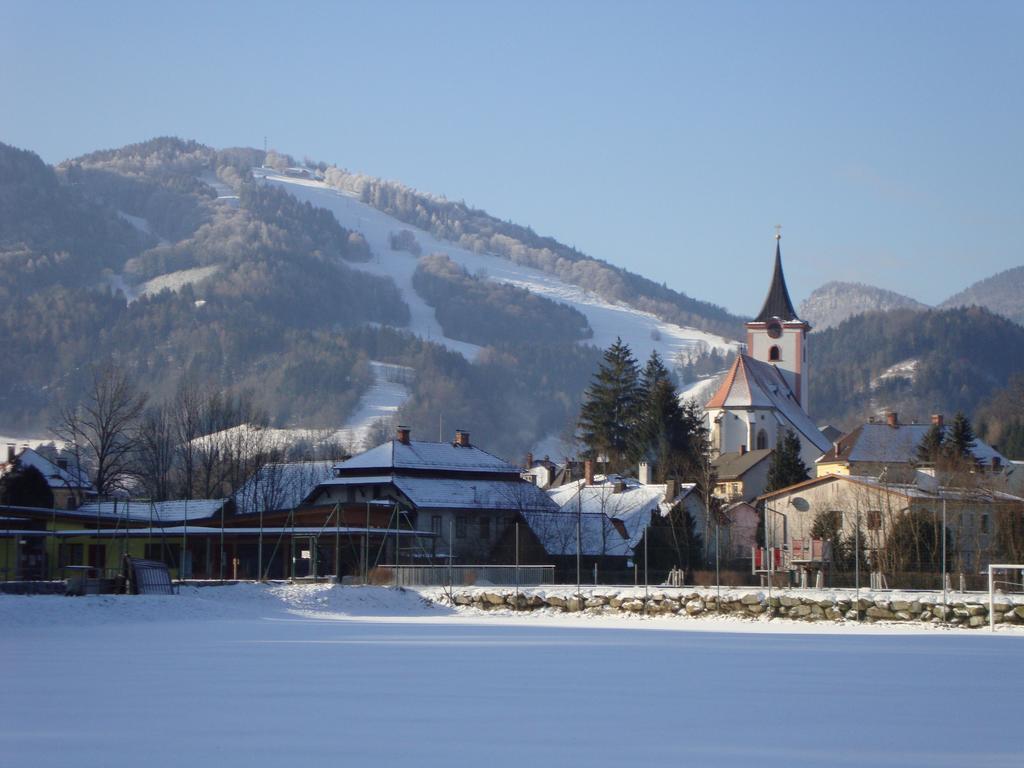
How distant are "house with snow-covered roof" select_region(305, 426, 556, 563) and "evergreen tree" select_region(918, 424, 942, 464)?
1010 inches

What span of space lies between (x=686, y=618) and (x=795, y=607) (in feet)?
9.56

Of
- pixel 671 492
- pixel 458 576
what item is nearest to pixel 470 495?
pixel 671 492

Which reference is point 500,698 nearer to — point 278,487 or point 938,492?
point 938,492

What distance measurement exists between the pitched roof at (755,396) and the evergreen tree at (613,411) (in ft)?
57.0

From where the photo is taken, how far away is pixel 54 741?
46.4ft

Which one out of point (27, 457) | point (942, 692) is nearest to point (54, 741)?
point (942, 692)

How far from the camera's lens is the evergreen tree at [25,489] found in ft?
221

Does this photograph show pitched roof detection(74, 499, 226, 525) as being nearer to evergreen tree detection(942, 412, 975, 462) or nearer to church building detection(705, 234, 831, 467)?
evergreen tree detection(942, 412, 975, 462)

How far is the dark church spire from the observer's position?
146750 millimetres

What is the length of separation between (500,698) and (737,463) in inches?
3930

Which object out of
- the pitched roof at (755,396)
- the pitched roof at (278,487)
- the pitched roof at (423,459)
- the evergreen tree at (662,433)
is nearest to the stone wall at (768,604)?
the pitched roof at (423,459)

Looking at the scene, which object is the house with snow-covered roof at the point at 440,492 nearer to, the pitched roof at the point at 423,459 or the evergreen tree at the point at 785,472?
the pitched roof at the point at 423,459

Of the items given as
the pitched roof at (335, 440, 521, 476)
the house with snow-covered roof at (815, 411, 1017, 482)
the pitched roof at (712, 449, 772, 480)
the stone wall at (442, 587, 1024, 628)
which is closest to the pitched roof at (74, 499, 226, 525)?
the pitched roof at (335, 440, 521, 476)

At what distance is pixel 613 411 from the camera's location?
111m
